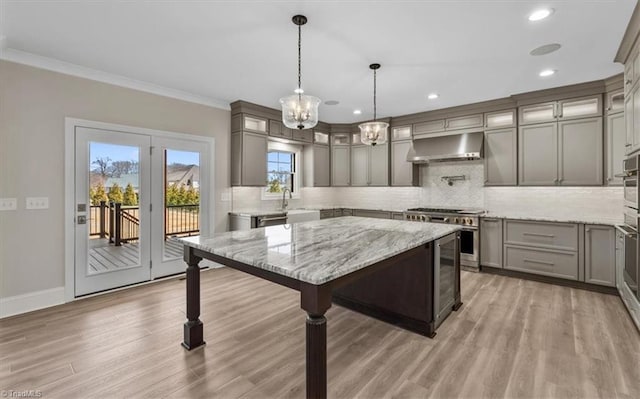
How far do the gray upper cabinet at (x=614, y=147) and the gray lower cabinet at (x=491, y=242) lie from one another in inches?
54.3

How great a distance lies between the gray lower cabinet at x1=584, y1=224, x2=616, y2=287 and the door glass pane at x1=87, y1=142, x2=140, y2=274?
19.1 ft

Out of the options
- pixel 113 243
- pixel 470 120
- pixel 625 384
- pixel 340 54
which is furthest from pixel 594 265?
pixel 113 243

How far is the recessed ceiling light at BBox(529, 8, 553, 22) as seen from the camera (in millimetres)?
2426

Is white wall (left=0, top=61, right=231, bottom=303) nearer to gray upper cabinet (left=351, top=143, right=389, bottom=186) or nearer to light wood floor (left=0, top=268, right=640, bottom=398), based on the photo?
light wood floor (left=0, top=268, right=640, bottom=398)

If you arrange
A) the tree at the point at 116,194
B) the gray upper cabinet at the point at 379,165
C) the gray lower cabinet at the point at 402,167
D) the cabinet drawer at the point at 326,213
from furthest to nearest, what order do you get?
the cabinet drawer at the point at 326,213 < the gray upper cabinet at the point at 379,165 < the gray lower cabinet at the point at 402,167 < the tree at the point at 116,194

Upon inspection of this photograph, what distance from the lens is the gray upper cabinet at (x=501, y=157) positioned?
466cm

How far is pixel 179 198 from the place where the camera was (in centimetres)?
→ 449

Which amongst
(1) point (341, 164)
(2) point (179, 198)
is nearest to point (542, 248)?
(1) point (341, 164)

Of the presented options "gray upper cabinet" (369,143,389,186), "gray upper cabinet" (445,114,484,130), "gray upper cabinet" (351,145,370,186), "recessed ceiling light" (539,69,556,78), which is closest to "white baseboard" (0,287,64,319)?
"gray upper cabinet" (351,145,370,186)

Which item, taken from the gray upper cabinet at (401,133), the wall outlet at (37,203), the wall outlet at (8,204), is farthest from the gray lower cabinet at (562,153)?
the wall outlet at (8,204)

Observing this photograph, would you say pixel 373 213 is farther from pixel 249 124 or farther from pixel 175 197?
pixel 175 197

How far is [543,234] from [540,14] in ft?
9.61

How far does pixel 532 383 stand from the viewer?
6.72 feet

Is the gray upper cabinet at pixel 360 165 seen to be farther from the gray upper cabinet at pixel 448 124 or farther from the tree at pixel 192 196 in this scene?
the tree at pixel 192 196
